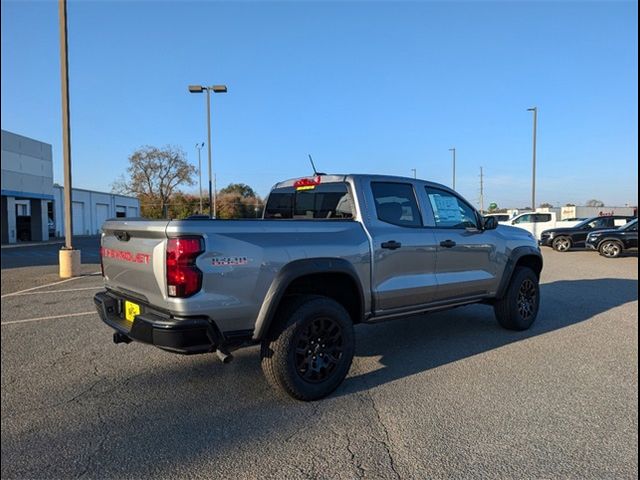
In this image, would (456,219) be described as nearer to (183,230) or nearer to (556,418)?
(556,418)

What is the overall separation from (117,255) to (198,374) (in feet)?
4.38

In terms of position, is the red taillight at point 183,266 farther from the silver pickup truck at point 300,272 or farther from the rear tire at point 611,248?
the rear tire at point 611,248

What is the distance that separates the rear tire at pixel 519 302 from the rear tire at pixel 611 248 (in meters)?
13.2

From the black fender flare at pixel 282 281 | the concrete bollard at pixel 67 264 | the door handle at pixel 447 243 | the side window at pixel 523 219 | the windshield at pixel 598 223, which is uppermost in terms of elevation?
the side window at pixel 523 219

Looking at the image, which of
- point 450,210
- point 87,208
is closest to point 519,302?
point 450,210

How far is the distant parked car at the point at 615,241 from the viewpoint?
55.5ft

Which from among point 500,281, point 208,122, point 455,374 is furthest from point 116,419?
point 208,122

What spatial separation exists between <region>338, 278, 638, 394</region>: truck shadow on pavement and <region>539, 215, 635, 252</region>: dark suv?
12412mm

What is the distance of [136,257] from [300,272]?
4.21 feet

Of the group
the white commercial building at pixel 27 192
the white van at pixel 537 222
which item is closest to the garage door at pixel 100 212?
the white commercial building at pixel 27 192

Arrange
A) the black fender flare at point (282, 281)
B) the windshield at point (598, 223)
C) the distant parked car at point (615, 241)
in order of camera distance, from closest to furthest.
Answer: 1. the black fender flare at point (282, 281)
2. the distant parked car at point (615, 241)
3. the windshield at point (598, 223)

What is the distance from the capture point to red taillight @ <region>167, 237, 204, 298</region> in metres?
3.25

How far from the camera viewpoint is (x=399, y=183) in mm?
4941

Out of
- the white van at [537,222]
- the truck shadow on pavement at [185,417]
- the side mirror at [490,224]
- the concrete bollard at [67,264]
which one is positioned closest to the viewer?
the truck shadow on pavement at [185,417]
